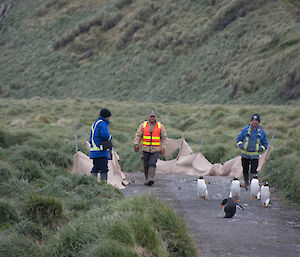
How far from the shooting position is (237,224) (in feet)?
23.3

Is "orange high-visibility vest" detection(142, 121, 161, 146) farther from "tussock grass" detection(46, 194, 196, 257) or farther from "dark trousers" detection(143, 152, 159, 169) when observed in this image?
"tussock grass" detection(46, 194, 196, 257)

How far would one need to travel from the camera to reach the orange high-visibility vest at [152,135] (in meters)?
11.1

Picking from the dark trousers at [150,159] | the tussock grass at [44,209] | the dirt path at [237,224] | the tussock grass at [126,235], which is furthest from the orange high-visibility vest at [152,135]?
the tussock grass at [126,235]

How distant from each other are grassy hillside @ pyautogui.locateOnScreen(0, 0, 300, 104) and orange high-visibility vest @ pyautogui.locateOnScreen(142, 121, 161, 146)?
22440mm

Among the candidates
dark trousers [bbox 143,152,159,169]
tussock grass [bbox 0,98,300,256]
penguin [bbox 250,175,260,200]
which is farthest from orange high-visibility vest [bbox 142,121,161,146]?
penguin [bbox 250,175,260,200]

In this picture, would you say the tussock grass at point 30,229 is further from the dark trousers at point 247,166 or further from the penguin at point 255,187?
the dark trousers at point 247,166

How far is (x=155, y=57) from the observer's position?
47719mm

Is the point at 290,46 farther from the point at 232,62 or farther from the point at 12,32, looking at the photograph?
the point at 12,32

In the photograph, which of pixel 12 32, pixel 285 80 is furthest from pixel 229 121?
pixel 12 32

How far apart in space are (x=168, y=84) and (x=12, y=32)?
3184 cm

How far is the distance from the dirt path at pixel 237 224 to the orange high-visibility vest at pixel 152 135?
1.10 metres

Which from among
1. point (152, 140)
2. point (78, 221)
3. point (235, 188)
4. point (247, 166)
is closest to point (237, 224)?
point (235, 188)

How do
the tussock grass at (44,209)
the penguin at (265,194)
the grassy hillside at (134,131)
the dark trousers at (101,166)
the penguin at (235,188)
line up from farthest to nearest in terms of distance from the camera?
1. the grassy hillside at (134,131)
2. the dark trousers at (101,166)
3. the penguin at (235,188)
4. the penguin at (265,194)
5. the tussock grass at (44,209)

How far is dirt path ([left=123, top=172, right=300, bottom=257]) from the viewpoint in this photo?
19.1 feet
